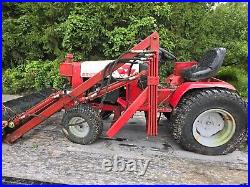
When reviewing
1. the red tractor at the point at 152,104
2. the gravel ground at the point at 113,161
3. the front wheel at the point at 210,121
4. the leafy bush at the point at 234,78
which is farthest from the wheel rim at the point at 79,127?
the leafy bush at the point at 234,78

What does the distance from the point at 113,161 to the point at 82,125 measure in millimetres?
691

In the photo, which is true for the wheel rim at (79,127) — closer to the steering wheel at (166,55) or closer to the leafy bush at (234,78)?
the steering wheel at (166,55)

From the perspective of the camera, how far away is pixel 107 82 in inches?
165

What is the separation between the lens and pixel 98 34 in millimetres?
7570

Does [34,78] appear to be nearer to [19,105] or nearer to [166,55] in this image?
[19,105]

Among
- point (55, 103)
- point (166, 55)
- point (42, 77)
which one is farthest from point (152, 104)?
point (42, 77)

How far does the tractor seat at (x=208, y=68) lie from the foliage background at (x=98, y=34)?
130 inches

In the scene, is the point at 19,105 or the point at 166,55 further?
the point at 19,105

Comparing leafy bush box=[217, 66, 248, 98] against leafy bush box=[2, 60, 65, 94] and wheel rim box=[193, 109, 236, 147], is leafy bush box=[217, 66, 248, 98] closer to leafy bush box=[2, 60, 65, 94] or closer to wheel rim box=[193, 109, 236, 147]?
leafy bush box=[2, 60, 65, 94]

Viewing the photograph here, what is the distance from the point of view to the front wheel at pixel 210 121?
3.90 meters

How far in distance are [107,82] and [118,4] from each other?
12.7ft

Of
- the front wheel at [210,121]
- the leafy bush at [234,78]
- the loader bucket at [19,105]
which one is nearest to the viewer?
the front wheel at [210,121]

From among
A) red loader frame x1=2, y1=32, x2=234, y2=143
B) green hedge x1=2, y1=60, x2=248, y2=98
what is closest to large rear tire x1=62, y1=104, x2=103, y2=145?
red loader frame x1=2, y1=32, x2=234, y2=143

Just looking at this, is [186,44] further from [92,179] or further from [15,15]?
[92,179]
